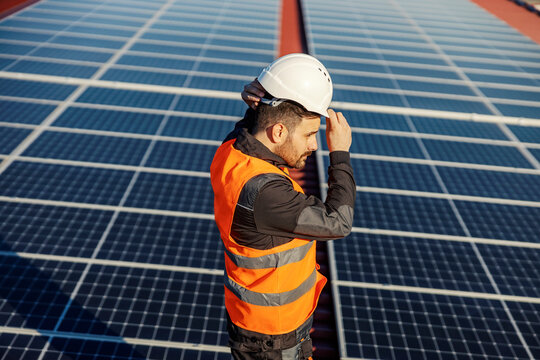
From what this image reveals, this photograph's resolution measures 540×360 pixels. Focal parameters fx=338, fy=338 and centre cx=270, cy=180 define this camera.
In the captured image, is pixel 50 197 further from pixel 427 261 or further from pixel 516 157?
pixel 516 157

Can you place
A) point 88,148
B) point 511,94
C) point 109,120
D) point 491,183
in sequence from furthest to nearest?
point 511,94 < point 109,120 < point 88,148 < point 491,183

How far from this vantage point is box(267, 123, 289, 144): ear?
197 centimetres

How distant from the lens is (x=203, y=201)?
15.8ft

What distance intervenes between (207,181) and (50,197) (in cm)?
213

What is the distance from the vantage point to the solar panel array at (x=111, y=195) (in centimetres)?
333

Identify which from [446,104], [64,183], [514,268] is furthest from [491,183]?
[64,183]

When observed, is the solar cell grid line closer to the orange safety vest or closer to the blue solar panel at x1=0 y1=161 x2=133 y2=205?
the orange safety vest

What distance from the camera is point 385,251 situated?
4266mm

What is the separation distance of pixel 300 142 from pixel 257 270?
32.7 inches

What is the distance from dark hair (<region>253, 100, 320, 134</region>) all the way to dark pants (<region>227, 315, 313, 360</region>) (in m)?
1.42

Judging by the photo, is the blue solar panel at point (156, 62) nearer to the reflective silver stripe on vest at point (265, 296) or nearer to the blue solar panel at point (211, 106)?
the blue solar panel at point (211, 106)

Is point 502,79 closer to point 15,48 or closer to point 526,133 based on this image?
point 526,133

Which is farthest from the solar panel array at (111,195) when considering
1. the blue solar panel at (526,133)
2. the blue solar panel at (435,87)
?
the blue solar panel at (526,133)

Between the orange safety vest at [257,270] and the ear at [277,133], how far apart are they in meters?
0.16
